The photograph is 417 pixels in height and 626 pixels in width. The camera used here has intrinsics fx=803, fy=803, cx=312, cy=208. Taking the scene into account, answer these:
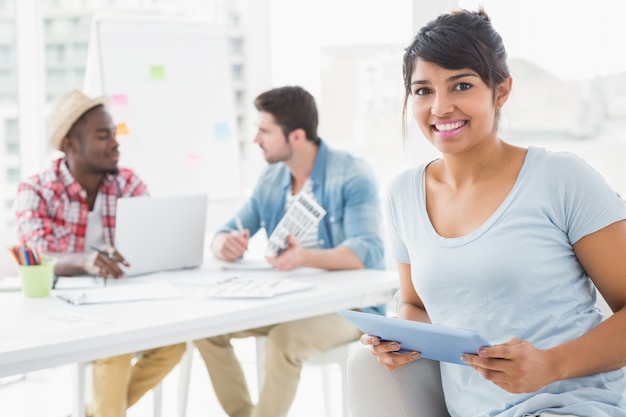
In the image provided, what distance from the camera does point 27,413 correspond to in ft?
11.7

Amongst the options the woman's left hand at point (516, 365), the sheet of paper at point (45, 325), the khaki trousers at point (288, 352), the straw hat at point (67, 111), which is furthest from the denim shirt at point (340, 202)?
the woman's left hand at point (516, 365)

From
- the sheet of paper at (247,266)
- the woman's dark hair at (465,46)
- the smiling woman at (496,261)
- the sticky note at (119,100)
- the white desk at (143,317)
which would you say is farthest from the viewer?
the sticky note at (119,100)

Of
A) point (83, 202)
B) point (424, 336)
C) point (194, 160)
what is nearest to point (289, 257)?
point (83, 202)

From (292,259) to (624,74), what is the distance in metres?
2.59

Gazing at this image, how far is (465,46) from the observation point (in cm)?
158

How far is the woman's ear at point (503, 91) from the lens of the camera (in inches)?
65.4

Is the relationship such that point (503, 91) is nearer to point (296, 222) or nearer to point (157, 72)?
point (296, 222)

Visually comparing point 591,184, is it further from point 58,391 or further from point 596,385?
point 58,391

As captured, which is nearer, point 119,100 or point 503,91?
point 503,91

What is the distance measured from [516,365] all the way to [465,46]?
63 cm

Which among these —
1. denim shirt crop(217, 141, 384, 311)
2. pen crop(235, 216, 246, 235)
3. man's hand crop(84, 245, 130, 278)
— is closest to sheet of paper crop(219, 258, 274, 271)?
pen crop(235, 216, 246, 235)

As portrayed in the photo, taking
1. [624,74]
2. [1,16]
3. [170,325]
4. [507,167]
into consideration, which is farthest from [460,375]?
[1,16]

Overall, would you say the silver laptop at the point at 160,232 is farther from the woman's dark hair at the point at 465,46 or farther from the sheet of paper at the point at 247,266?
the woman's dark hair at the point at 465,46

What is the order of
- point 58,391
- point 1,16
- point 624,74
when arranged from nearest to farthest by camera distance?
point 58,391, point 624,74, point 1,16
